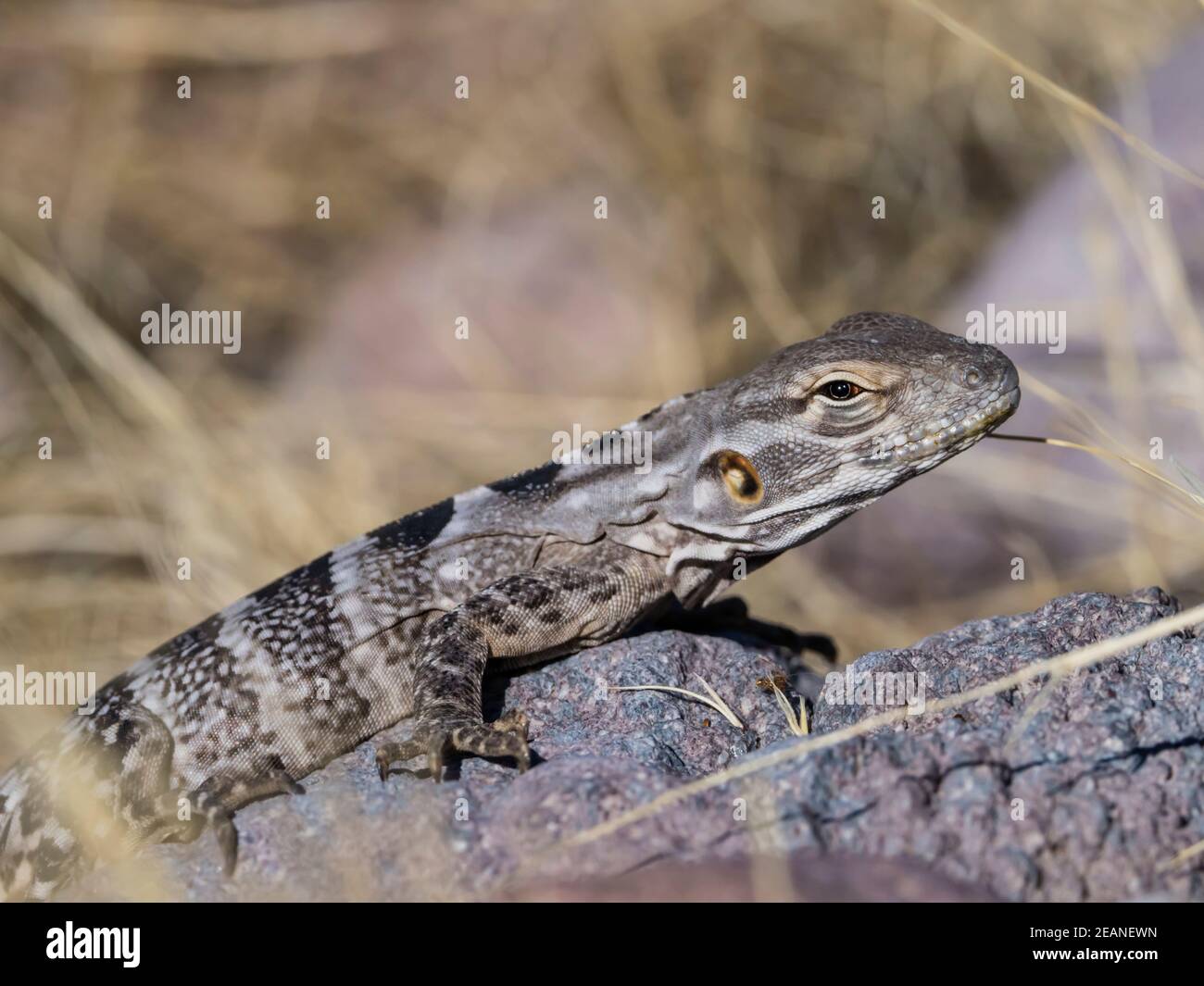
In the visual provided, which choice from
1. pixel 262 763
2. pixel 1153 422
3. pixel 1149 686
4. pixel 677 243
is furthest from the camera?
pixel 677 243

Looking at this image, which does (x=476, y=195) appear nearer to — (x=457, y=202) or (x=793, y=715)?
(x=457, y=202)

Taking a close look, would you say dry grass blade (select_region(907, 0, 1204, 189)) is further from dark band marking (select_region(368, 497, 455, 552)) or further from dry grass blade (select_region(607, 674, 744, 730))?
dark band marking (select_region(368, 497, 455, 552))

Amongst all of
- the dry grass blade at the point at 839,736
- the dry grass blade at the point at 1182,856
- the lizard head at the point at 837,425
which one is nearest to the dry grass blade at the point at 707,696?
the lizard head at the point at 837,425

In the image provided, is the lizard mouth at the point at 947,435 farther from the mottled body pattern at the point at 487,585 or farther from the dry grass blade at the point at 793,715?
the dry grass blade at the point at 793,715

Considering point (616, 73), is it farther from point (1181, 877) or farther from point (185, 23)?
point (1181, 877)

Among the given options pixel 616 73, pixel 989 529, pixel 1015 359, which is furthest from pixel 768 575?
pixel 616 73

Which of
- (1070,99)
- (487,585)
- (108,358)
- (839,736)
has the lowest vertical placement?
(839,736)

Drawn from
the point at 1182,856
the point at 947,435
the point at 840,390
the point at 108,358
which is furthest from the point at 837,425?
the point at 108,358
